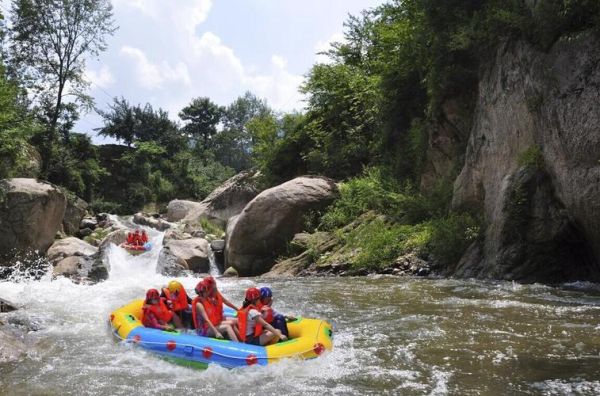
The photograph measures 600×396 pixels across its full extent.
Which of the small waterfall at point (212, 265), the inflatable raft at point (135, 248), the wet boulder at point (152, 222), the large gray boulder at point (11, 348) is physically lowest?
the large gray boulder at point (11, 348)

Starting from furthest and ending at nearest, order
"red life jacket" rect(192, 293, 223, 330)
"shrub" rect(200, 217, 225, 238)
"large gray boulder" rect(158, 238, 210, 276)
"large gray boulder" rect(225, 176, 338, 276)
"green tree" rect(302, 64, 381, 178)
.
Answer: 1. "shrub" rect(200, 217, 225, 238)
2. "green tree" rect(302, 64, 381, 178)
3. "large gray boulder" rect(158, 238, 210, 276)
4. "large gray boulder" rect(225, 176, 338, 276)
5. "red life jacket" rect(192, 293, 223, 330)

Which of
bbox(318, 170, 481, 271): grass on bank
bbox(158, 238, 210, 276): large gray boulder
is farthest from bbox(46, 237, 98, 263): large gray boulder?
bbox(318, 170, 481, 271): grass on bank

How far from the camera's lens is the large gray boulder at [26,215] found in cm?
1762

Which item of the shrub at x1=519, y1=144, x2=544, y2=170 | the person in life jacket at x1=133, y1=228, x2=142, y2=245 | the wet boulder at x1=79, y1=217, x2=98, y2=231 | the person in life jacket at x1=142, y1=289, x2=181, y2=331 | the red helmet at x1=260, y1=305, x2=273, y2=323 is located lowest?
the person in life jacket at x1=142, y1=289, x2=181, y2=331

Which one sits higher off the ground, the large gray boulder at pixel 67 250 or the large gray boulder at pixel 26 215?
the large gray boulder at pixel 26 215

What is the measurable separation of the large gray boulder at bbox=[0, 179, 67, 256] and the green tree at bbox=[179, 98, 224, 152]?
3504cm

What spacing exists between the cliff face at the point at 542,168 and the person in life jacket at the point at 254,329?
571 centimetres

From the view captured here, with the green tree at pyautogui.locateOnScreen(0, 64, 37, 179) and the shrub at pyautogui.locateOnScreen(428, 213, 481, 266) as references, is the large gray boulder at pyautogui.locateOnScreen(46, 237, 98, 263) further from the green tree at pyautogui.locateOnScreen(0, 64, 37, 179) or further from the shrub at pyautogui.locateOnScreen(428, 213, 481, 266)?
the shrub at pyautogui.locateOnScreen(428, 213, 481, 266)

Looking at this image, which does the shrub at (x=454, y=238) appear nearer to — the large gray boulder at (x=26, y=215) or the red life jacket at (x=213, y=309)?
the red life jacket at (x=213, y=309)

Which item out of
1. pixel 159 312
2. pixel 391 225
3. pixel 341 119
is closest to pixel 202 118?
pixel 341 119

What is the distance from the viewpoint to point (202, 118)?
5481 centimetres

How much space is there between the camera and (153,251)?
2067cm

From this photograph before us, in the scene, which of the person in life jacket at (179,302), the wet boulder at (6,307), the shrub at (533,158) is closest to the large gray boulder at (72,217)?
the wet boulder at (6,307)

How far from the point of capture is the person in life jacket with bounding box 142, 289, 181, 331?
24.9ft
